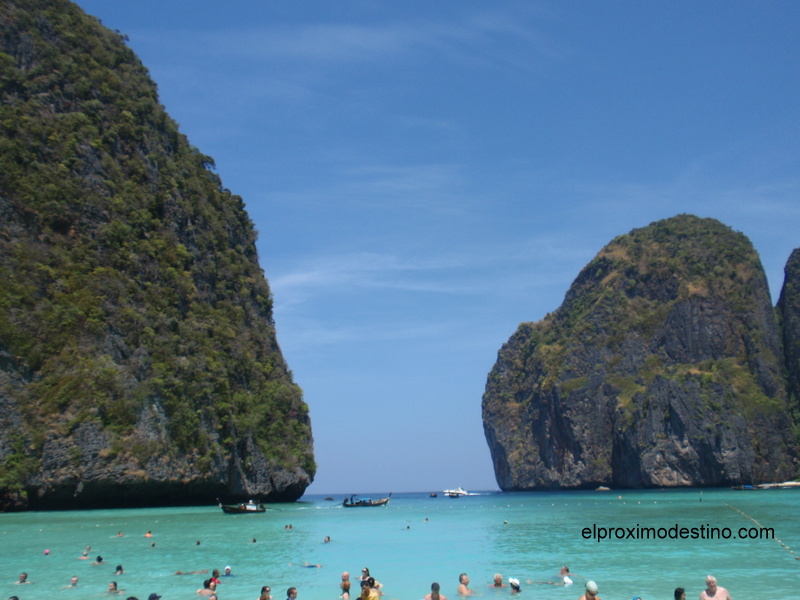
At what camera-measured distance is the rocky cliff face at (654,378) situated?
92062mm

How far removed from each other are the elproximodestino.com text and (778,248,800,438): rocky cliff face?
82.8m

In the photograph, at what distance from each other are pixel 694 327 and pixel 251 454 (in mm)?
77956

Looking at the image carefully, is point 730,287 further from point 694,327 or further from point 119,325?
point 119,325

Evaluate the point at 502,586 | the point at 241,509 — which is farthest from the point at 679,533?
the point at 241,509

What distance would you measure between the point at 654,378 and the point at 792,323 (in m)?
28.1

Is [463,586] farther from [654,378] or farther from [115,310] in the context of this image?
[654,378]

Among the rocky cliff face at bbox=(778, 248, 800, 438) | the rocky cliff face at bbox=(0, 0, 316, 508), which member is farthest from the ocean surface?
the rocky cliff face at bbox=(778, 248, 800, 438)

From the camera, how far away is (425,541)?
105 feet

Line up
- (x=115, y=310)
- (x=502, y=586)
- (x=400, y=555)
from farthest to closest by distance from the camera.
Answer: (x=115, y=310) < (x=400, y=555) < (x=502, y=586)

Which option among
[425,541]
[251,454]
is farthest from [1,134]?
[425,541]

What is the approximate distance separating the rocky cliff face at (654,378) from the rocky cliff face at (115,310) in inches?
2127

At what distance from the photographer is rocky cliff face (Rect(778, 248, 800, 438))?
343ft

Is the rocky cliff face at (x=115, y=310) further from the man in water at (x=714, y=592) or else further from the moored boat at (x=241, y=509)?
the man in water at (x=714, y=592)

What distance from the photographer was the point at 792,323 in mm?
108875
